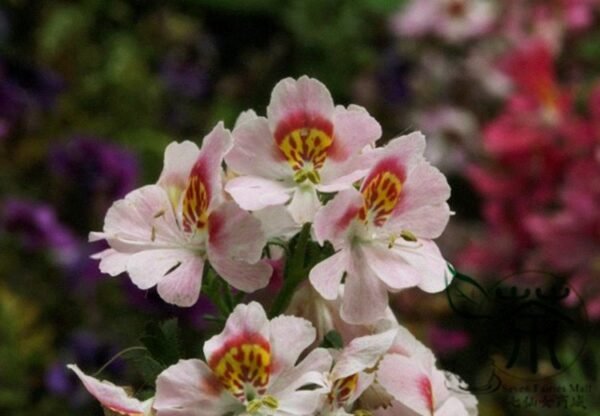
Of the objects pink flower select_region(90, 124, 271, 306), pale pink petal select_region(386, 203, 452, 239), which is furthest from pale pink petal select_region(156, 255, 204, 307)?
pale pink petal select_region(386, 203, 452, 239)

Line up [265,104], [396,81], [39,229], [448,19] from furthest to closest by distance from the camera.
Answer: [396,81] < [448,19] < [39,229] < [265,104]

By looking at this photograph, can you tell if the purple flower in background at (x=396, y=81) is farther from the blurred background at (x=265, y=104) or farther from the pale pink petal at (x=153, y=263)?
the pale pink petal at (x=153, y=263)

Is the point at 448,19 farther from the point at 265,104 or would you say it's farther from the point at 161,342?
the point at 161,342

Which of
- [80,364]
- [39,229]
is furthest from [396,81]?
[80,364]

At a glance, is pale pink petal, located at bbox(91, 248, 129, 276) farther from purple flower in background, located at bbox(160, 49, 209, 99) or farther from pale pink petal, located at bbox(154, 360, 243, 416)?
purple flower in background, located at bbox(160, 49, 209, 99)

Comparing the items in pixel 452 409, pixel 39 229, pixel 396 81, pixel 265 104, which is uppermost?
pixel 452 409

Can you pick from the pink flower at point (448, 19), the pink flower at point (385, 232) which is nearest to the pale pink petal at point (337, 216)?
the pink flower at point (385, 232)

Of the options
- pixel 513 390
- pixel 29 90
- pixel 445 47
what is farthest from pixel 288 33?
pixel 513 390
